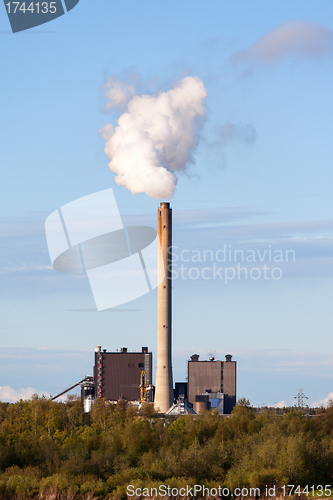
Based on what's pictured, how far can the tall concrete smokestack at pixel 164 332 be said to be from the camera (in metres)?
73.0

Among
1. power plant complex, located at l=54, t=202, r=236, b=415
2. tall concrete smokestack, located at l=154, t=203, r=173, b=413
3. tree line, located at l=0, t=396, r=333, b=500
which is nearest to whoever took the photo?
tree line, located at l=0, t=396, r=333, b=500

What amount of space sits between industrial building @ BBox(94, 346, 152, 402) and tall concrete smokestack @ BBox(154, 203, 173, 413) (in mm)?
7217

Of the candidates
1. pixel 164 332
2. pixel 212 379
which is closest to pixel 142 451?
pixel 164 332

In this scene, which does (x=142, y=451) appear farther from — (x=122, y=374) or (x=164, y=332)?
(x=122, y=374)

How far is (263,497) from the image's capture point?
45594 mm

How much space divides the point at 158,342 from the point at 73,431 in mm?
16194

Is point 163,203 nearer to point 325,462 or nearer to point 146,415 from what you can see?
point 146,415

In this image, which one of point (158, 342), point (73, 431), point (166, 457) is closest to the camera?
point (166, 457)

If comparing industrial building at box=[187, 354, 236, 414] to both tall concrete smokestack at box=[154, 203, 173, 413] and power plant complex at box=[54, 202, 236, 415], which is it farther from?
tall concrete smokestack at box=[154, 203, 173, 413]

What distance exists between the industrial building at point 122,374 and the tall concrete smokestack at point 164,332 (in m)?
7.22

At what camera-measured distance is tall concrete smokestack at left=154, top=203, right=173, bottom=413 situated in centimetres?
7300

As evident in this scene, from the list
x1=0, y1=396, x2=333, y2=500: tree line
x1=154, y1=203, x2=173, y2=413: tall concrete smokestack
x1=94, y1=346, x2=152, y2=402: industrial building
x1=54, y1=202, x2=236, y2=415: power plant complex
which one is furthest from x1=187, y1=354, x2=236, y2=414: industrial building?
x1=0, y1=396, x2=333, y2=500: tree line

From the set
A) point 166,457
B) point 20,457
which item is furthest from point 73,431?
point 166,457

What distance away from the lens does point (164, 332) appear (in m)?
73.1
